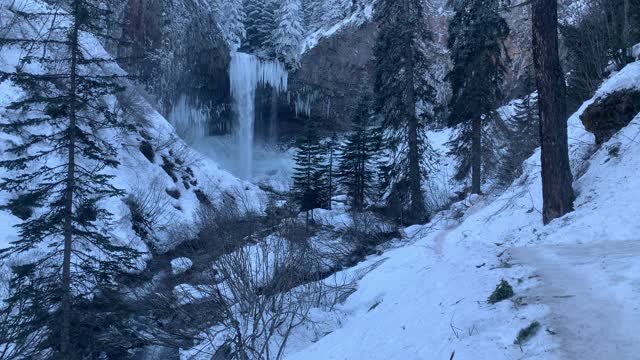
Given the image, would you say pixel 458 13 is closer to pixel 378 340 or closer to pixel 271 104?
pixel 378 340

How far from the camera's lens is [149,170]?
84.7 ft

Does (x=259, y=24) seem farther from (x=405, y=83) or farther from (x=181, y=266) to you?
(x=181, y=266)

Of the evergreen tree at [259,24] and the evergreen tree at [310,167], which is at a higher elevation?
the evergreen tree at [259,24]

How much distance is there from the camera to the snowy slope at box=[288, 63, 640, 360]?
15.1 feet

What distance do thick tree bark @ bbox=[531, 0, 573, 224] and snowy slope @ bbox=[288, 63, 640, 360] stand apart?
0.43 m

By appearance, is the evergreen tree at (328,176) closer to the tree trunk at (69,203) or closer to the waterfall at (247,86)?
the waterfall at (247,86)

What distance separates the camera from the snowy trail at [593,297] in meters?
4.17

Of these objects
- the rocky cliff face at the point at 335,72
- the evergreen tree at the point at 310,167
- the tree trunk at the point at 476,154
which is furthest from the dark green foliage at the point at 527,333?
the rocky cliff face at the point at 335,72

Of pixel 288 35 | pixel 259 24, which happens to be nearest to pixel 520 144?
pixel 288 35

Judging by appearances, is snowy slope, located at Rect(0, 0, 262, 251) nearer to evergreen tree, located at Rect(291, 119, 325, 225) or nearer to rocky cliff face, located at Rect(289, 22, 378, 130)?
evergreen tree, located at Rect(291, 119, 325, 225)

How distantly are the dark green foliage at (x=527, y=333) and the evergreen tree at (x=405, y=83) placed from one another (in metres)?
17.1

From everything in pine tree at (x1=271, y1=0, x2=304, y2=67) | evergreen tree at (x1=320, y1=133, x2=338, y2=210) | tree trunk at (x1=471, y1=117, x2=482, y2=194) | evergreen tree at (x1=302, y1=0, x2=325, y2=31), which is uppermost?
evergreen tree at (x1=302, y1=0, x2=325, y2=31)

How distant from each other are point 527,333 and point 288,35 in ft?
156

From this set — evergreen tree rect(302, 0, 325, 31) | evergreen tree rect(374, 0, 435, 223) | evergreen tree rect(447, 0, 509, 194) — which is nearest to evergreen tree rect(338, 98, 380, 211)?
evergreen tree rect(374, 0, 435, 223)
